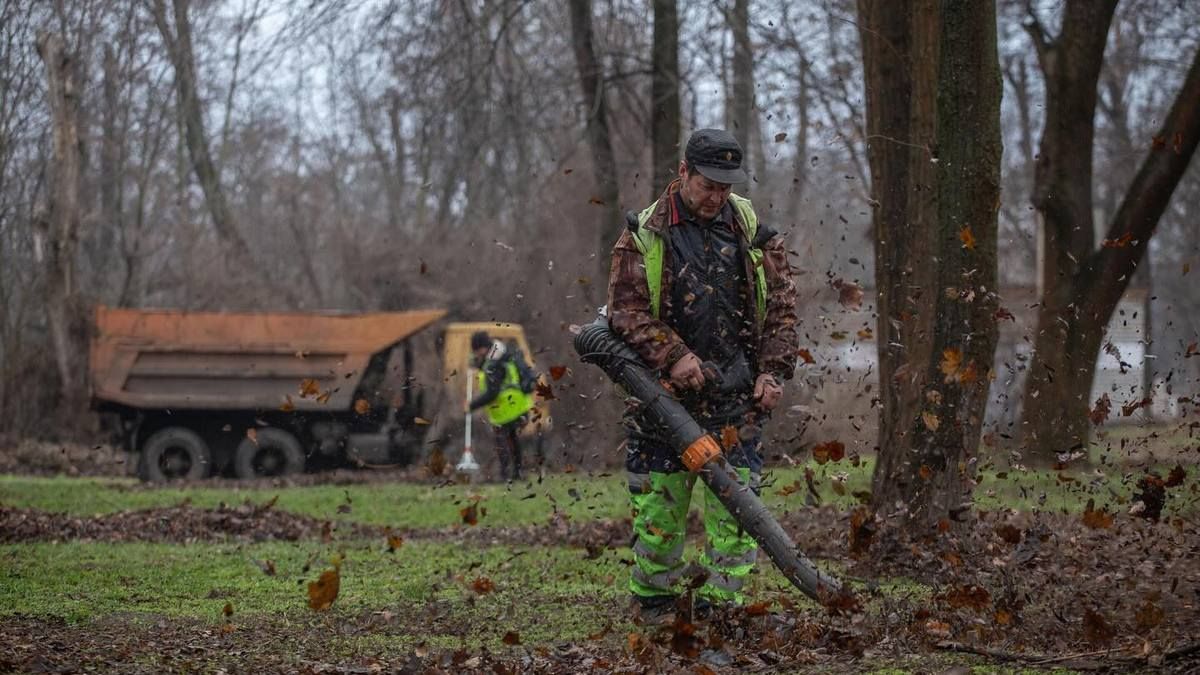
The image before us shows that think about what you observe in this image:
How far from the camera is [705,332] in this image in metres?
7.04

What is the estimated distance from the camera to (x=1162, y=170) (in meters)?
15.3

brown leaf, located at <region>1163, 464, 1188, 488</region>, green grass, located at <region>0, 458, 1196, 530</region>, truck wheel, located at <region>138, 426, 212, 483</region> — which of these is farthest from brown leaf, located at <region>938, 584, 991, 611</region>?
truck wheel, located at <region>138, 426, 212, 483</region>

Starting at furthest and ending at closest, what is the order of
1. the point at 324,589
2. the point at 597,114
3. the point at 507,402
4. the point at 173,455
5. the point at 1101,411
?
1. the point at 173,455
2. the point at 597,114
3. the point at 507,402
4. the point at 1101,411
5. the point at 324,589

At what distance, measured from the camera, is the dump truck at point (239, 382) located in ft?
73.5

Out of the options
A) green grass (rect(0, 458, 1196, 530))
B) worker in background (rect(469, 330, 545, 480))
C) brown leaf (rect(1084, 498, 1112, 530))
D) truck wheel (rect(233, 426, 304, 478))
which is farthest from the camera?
truck wheel (rect(233, 426, 304, 478))

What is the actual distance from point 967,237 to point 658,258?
2432mm

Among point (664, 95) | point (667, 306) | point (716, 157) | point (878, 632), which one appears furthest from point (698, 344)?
point (664, 95)

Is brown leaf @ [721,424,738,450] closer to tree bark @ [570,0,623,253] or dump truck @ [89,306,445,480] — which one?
tree bark @ [570,0,623,253]

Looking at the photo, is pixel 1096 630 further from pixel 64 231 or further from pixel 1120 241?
pixel 64 231

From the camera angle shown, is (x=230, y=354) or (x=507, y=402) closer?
(x=507, y=402)

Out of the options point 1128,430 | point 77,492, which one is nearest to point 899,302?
point 1128,430

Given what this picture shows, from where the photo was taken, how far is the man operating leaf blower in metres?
6.91

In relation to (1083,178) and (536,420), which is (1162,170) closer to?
(1083,178)

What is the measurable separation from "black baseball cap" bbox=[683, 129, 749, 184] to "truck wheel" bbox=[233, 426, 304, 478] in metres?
16.6
